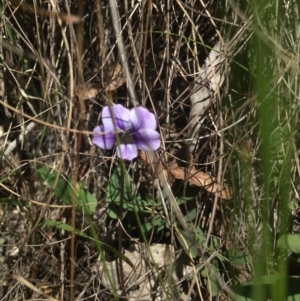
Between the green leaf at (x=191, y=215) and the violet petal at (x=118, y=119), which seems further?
the green leaf at (x=191, y=215)

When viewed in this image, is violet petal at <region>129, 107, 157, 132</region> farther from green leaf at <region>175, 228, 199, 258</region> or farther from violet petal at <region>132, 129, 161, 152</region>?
green leaf at <region>175, 228, 199, 258</region>

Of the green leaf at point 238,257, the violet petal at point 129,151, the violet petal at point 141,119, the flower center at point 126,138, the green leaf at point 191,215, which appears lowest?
the green leaf at point 238,257

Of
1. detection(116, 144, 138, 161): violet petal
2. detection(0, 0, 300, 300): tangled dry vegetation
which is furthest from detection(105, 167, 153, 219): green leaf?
detection(116, 144, 138, 161): violet petal

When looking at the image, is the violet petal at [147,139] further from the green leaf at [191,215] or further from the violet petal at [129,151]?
the green leaf at [191,215]

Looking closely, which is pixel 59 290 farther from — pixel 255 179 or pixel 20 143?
pixel 255 179

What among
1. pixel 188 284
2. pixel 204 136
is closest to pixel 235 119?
pixel 204 136

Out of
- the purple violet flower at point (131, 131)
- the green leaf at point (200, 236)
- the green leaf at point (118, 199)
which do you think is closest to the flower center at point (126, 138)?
the purple violet flower at point (131, 131)

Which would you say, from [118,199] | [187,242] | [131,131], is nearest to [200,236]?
[187,242]
